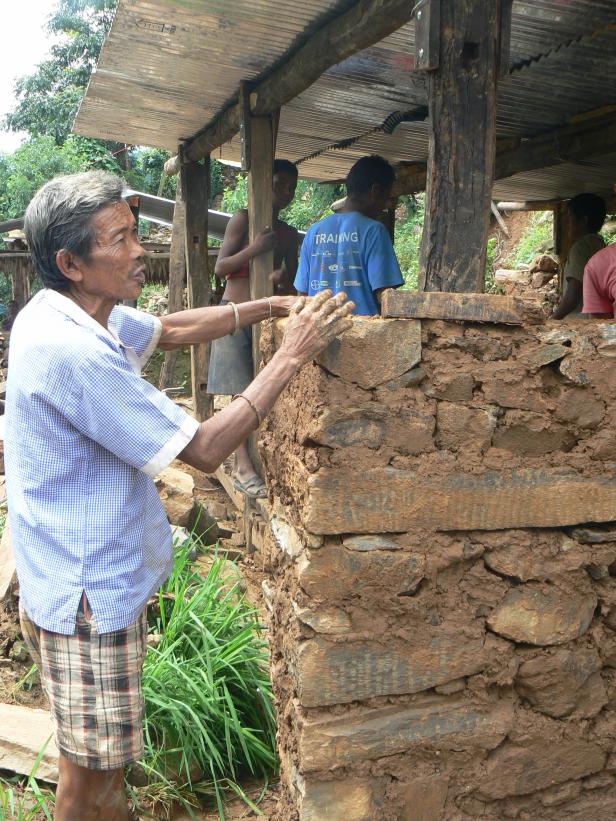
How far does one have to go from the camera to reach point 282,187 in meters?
5.57

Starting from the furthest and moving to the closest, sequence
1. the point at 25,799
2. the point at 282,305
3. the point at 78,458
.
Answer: the point at 25,799 → the point at 282,305 → the point at 78,458

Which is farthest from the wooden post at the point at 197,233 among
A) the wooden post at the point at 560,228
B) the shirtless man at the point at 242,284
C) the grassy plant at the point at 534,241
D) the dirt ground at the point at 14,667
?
the grassy plant at the point at 534,241

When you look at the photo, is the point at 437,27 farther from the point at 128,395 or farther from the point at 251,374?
the point at 251,374

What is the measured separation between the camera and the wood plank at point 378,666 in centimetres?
232

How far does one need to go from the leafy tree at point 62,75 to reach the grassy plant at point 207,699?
2028 cm

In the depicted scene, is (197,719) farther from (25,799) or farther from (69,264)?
(69,264)

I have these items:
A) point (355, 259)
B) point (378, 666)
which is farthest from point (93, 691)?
point (355, 259)

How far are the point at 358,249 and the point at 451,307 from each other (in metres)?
1.74

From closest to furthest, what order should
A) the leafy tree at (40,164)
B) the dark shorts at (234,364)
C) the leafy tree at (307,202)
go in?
the dark shorts at (234,364)
the leafy tree at (307,202)
the leafy tree at (40,164)

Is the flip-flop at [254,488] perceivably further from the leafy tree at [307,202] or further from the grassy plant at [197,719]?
the leafy tree at [307,202]

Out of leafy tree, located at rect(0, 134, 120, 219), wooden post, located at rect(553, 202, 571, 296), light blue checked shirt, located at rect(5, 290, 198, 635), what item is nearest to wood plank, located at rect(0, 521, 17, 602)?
light blue checked shirt, located at rect(5, 290, 198, 635)

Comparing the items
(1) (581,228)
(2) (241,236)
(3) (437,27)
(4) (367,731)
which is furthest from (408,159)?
(4) (367,731)

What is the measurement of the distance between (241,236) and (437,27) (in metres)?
2.96

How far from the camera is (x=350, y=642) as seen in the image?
2336mm
